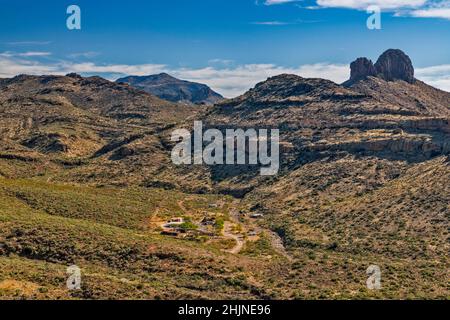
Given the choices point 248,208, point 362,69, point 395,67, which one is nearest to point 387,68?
point 395,67

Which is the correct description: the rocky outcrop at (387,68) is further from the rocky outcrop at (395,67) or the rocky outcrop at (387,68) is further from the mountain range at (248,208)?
the mountain range at (248,208)

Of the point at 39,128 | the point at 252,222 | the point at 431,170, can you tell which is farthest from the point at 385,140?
the point at 39,128

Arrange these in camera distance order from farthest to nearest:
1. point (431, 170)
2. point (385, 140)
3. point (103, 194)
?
1. point (385, 140)
2. point (103, 194)
3. point (431, 170)

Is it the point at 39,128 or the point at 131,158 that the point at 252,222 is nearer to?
the point at 131,158

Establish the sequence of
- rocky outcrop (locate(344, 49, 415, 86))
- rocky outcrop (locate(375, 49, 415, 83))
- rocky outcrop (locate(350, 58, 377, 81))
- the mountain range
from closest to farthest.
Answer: the mountain range → rocky outcrop (locate(350, 58, 377, 81)) → rocky outcrop (locate(344, 49, 415, 86)) → rocky outcrop (locate(375, 49, 415, 83))

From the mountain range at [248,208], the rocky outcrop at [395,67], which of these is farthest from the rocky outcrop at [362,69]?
the mountain range at [248,208]

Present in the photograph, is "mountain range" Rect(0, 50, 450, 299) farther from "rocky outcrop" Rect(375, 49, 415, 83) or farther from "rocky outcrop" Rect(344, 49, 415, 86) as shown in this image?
"rocky outcrop" Rect(375, 49, 415, 83)

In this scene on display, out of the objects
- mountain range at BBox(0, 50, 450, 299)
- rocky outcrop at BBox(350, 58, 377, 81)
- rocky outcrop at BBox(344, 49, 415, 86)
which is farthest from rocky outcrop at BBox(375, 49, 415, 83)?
mountain range at BBox(0, 50, 450, 299)
